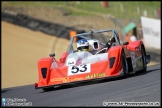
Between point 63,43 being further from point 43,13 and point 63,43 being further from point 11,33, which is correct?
point 43,13

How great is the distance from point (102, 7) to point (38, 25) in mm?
6362

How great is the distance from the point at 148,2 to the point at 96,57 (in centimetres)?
2468

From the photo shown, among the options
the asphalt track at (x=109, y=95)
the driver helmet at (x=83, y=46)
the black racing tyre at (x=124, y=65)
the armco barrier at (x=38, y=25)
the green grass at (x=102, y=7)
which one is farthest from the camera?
the green grass at (x=102, y=7)

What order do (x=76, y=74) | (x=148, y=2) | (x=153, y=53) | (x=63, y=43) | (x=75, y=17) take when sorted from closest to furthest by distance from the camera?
(x=76, y=74), (x=153, y=53), (x=63, y=43), (x=75, y=17), (x=148, y=2)

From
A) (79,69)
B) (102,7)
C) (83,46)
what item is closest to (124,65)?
(79,69)

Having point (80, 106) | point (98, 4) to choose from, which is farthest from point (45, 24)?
point (80, 106)

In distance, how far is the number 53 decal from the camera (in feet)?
43.5

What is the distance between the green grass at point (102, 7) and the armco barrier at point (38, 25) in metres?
4.09

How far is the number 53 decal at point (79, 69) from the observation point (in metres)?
13.3

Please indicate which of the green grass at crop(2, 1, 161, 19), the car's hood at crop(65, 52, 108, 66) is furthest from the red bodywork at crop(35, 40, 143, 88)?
the green grass at crop(2, 1, 161, 19)

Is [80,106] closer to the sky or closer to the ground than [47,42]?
closer to the sky

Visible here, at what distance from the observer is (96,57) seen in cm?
1382

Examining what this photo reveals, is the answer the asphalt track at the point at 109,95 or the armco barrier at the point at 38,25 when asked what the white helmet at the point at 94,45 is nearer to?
the asphalt track at the point at 109,95

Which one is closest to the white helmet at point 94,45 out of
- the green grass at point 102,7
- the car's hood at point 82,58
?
the car's hood at point 82,58
